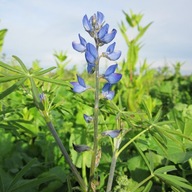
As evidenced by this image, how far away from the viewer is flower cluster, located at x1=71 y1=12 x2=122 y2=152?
1.02 m

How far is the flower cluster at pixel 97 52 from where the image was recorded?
1.02m

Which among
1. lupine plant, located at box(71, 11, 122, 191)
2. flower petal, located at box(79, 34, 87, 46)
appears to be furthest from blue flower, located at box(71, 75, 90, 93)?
flower petal, located at box(79, 34, 87, 46)

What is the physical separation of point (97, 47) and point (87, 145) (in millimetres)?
642

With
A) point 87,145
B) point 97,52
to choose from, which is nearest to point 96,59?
point 97,52

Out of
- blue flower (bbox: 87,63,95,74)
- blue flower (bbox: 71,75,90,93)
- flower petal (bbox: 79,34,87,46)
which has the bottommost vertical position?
blue flower (bbox: 71,75,90,93)

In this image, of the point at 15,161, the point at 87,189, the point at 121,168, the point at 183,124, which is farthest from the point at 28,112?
the point at 87,189

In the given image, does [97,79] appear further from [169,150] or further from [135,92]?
[135,92]

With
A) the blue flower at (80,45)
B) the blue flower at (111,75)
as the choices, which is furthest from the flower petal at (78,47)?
the blue flower at (111,75)

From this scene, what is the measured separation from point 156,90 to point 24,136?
2.83 m

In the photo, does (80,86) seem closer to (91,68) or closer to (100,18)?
(91,68)

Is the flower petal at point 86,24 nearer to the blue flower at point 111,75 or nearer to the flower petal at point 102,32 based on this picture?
the flower petal at point 102,32

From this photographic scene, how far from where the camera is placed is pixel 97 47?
41.1 inches

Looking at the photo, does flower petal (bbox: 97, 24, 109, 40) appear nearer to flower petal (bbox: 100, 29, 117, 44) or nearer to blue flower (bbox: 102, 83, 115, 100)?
flower petal (bbox: 100, 29, 117, 44)

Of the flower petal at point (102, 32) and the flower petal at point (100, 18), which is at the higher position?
the flower petal at point (100, 18)
